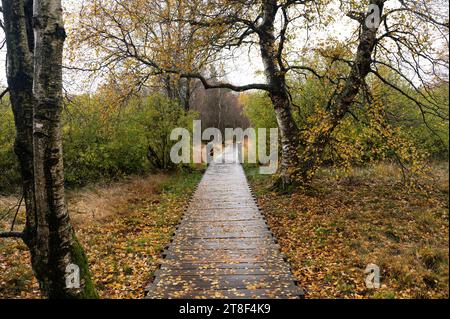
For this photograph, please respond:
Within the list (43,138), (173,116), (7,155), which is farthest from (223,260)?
(173,116)

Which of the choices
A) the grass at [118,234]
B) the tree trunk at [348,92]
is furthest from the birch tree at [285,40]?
the grass at [118,234]

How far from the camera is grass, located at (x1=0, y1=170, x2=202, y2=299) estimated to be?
586 centimetres

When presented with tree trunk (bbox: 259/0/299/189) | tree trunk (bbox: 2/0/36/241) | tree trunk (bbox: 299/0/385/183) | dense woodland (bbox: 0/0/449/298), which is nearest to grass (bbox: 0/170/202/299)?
dense woodland (bbox: 0/0/449/298)

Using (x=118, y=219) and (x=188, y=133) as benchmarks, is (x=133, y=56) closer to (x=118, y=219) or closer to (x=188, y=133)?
(x=118, y=219)

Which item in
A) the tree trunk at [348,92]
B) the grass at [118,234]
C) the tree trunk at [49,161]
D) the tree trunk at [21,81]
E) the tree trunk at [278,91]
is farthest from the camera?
the tree trunk at [278,91]

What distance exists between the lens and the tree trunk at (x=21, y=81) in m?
4.38

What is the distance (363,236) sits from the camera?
24.0ft

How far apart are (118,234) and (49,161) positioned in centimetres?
491

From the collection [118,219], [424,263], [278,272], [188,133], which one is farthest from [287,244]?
[188,133]

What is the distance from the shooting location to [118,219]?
9.72 metres

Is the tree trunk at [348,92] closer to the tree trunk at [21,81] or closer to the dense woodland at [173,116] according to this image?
the dense woodland at [173,116]

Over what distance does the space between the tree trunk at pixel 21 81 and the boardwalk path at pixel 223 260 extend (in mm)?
2510

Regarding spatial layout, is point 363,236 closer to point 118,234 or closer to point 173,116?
point 118,234

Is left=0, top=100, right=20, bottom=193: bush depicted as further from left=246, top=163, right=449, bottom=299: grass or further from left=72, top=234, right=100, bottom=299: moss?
left=72, top=234, right=100, bottom=299: moss
